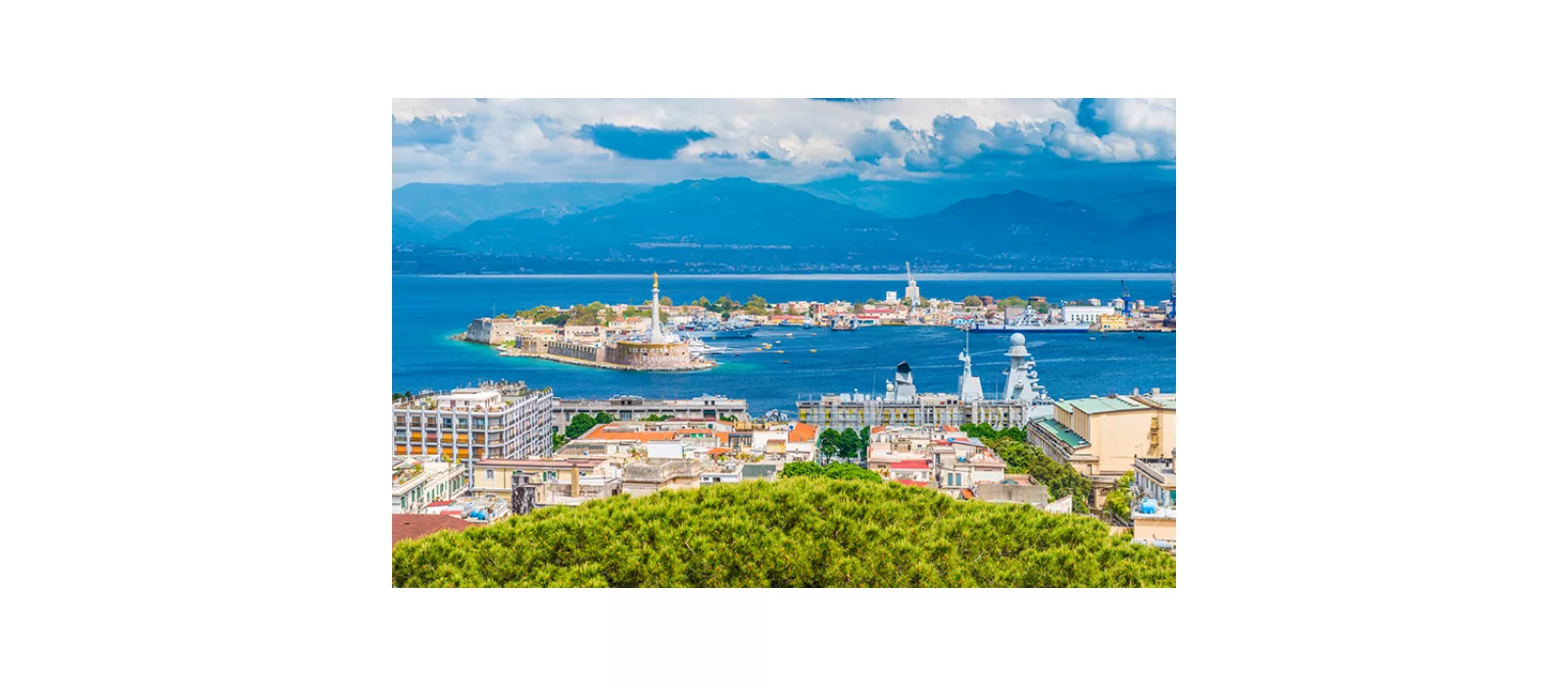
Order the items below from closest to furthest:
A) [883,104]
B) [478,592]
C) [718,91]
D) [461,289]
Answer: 1. [478,592]
2. [718,91]
3. [883,104]
4. [461,289]

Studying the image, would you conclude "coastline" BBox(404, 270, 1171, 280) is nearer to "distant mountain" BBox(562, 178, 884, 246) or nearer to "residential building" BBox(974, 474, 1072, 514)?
"distant mountain" BBox(562, 178, 884, 246)

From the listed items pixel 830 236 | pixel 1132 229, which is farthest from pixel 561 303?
pixel 1132 229

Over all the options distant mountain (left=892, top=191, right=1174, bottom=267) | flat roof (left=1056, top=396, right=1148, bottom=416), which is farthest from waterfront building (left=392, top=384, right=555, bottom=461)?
flat roof (left=1056, top=396, right=1148, bottom=416)

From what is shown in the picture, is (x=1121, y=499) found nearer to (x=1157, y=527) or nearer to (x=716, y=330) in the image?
(x=1157, y=527)

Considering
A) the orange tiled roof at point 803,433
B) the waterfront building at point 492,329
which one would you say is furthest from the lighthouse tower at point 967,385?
the waterfront building at point 492,329

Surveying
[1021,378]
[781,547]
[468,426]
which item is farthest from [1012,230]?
[468,426]

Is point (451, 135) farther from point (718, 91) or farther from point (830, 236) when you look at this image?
point (830, 236)

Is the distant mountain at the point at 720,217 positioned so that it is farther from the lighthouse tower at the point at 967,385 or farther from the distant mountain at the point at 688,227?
the lighthouse tower at the point at 967,385

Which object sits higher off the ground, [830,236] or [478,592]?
[830,236]
